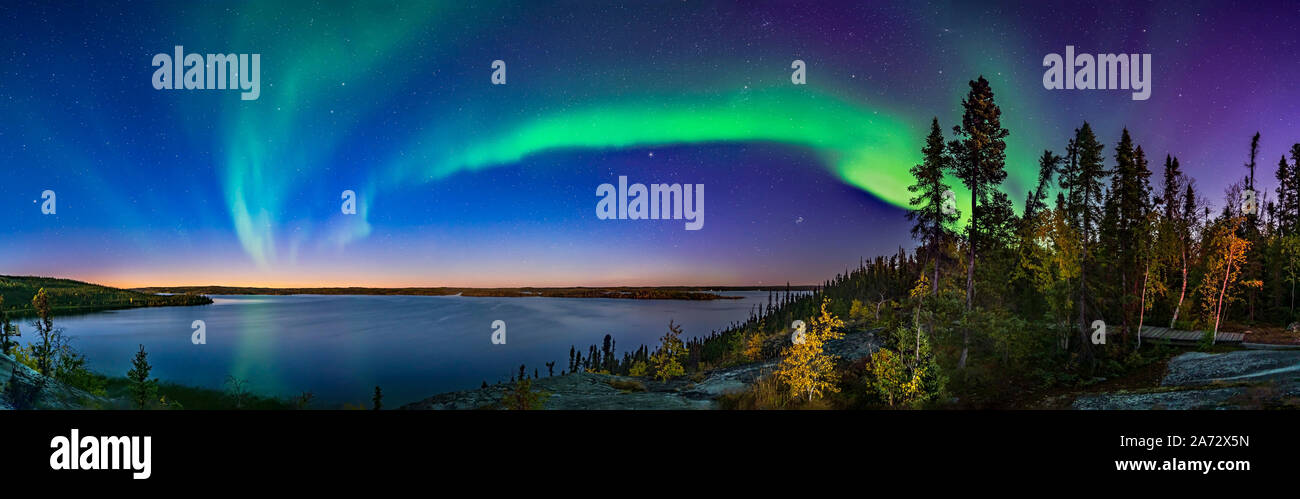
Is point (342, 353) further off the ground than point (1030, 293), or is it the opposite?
point (1030, 293)

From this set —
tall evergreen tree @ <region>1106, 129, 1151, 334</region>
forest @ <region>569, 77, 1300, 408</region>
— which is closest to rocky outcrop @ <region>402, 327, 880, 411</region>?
forest @ <region>569, 77, 1300, 408</region>

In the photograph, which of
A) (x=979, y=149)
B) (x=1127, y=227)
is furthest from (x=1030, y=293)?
(x=979, y=149)

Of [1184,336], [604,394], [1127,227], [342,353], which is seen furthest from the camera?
[342,353]

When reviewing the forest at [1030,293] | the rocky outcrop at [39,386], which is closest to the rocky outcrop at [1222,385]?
the forest at [1030,293]

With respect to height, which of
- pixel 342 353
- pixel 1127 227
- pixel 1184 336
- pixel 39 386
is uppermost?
pixel 1127 227

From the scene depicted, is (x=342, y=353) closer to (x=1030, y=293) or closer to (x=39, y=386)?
(x=39, y=386)

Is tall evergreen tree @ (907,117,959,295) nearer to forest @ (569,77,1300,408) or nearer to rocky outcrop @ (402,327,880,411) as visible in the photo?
forest @ (569,77,1300,408)

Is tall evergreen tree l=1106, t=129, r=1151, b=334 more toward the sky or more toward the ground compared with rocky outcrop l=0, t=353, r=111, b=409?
more toward the sky

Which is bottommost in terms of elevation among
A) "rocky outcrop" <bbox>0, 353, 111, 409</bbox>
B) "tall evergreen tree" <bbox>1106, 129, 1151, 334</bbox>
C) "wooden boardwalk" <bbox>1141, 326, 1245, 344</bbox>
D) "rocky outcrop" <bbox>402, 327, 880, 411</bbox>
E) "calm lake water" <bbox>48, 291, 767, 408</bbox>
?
"calm lake water" <bbox>48, 291, 767, 408</bbox>

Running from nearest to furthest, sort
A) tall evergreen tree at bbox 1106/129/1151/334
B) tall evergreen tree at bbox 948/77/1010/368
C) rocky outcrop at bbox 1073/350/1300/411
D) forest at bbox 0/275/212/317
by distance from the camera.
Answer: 1. rocky outcrop at bbox 1073/350/1300/411
2. tall evergreen tree at bbox 948/77/1010/368
3. tall evergreen tree at bbox 1106/129/1151/334
4. forest at bbox 0/275/212/317
